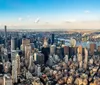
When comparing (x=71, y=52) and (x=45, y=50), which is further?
(x=45, y=50)

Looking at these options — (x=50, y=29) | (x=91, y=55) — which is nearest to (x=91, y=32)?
(x=91, y=55)

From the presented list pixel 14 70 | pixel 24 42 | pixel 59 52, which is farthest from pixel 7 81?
pixel 59 52

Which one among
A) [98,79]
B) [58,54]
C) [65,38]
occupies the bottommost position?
[98,79]

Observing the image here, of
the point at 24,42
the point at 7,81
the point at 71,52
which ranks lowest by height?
the point at 7,81

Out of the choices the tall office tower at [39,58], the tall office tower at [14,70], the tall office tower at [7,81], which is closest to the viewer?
the tall office tower at [7,81]

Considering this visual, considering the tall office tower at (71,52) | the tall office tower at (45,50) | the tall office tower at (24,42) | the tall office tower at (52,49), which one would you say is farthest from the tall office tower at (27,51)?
the tall office tower at (71,52)

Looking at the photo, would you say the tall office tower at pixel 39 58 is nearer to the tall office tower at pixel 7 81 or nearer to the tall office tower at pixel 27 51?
the tall office tower at pixel 27 51

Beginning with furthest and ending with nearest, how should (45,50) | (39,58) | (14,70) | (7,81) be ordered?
(45,50), (39,58), (14,70), (7,81)

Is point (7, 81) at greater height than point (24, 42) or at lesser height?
lesser

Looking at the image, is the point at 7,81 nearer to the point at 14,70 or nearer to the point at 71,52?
the point at 14,70

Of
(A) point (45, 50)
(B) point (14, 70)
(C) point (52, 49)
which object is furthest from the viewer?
(A) point (45, 50)

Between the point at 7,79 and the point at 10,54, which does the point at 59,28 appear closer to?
the point at 10,54
